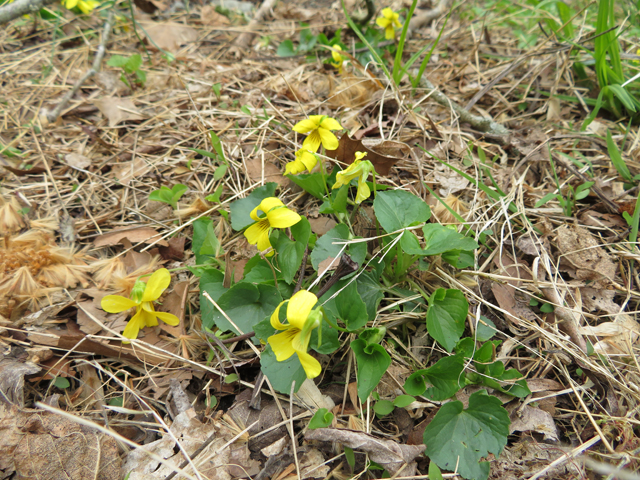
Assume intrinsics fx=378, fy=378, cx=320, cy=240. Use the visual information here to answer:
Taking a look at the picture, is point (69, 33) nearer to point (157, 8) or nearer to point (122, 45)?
point (122, 45)

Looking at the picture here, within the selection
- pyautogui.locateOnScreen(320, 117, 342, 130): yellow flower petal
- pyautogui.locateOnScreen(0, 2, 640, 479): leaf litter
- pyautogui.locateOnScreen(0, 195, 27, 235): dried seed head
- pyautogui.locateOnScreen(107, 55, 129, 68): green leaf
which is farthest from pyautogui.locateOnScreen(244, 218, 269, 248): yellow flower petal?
pyautogui.locateOnScreen(107, 55, 129, 68): green leaf

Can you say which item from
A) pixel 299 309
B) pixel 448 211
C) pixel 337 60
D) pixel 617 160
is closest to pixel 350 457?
pixel 299 309

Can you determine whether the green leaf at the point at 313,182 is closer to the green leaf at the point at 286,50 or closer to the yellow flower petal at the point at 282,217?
the yellow flower petal at the point at 282,217

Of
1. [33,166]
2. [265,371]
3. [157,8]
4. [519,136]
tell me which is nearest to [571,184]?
[519,136]

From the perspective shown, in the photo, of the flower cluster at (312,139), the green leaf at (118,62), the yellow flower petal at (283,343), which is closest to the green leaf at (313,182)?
the flower cluster at (312,139)

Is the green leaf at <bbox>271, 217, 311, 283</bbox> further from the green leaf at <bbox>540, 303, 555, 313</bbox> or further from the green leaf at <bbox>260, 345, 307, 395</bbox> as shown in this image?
the green leaf at <bbox>540, 303, 555, 313</bbox>
